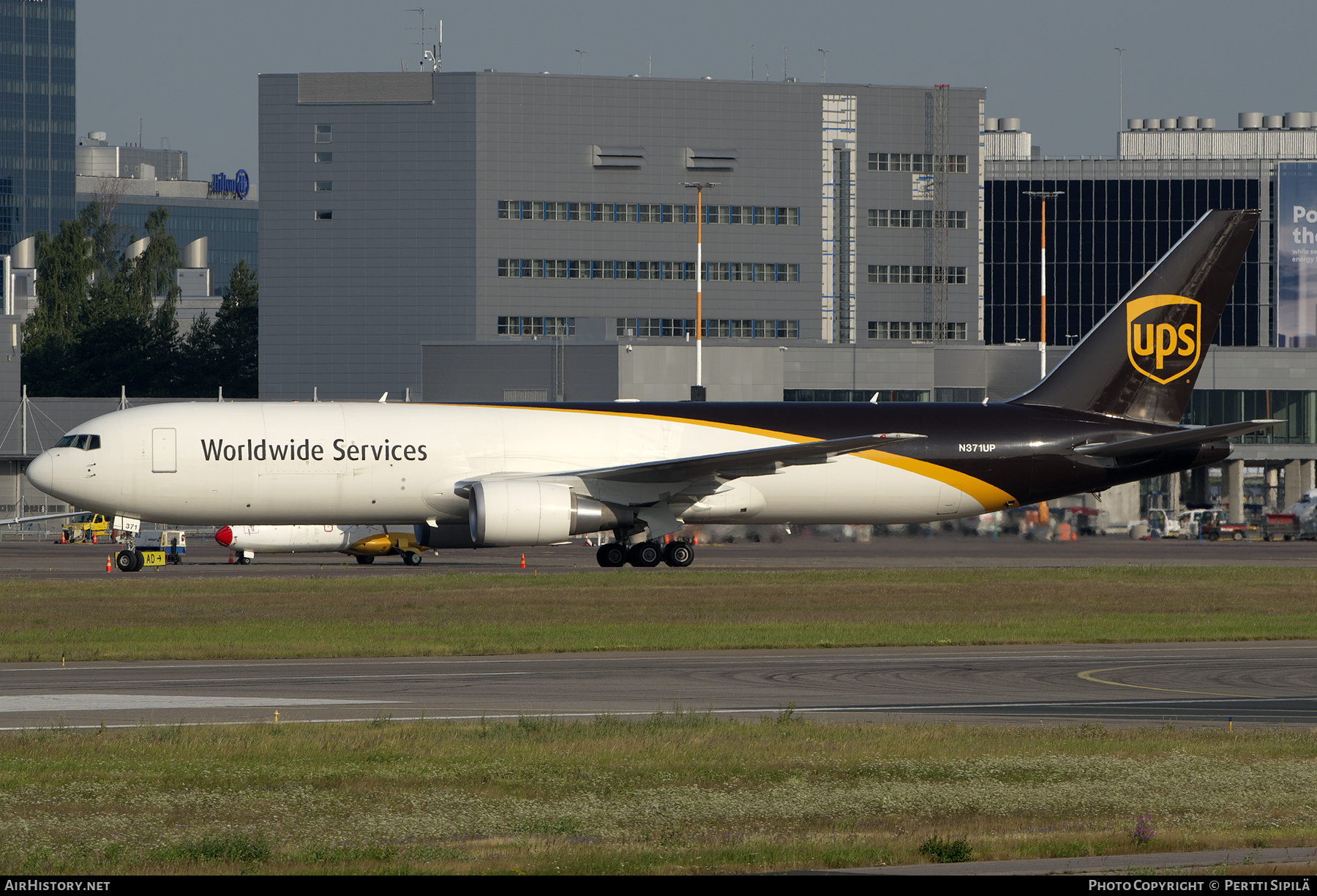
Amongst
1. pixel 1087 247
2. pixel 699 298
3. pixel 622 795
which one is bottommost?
pixel 622 795

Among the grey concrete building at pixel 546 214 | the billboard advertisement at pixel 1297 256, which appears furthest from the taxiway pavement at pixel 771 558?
the billboard advertisement at pixel 1297 256

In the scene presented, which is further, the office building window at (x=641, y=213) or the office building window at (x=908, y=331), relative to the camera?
the office building window at (x=908, y=331)

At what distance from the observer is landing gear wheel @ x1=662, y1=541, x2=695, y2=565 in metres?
48.1

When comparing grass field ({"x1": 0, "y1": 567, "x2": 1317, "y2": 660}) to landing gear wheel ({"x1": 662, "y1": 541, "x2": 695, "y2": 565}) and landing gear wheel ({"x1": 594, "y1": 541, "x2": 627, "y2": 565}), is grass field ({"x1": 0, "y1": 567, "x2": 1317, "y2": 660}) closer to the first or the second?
landing gear wheel ({"x1": 594, "y1": 541, "x2": 627, "y2": 565})

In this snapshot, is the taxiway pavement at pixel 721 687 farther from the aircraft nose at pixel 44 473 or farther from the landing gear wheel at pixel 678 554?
the landing gear wheel at pixel 678 554

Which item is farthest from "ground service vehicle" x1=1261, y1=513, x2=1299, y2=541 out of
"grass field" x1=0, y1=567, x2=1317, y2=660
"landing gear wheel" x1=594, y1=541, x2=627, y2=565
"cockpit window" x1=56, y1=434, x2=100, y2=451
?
"cockpit window" x1=56, y1=434, x2=100, y2=451

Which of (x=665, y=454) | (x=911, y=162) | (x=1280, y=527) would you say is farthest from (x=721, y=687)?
(x=911, y=162)

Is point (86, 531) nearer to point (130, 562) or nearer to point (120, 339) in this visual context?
point (130, 562)

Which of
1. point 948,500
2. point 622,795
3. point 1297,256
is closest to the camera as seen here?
point 622,795

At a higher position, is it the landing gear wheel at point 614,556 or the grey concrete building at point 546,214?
the grey concrete building at point 546,214

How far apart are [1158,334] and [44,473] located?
1317 inches

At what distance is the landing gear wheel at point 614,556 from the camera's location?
47.6m

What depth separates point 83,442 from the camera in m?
44.1

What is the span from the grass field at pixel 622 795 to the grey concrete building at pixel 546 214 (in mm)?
98662
